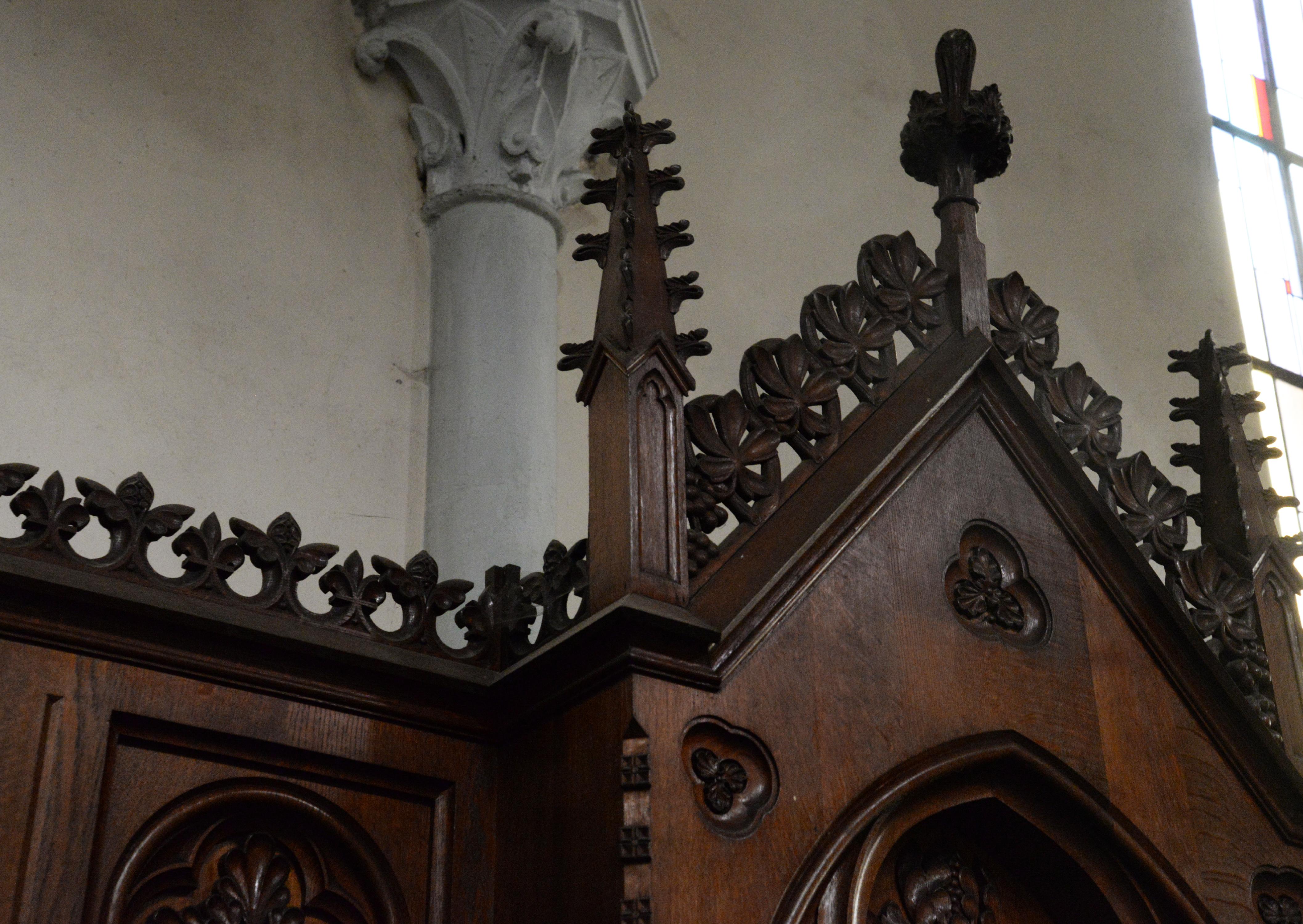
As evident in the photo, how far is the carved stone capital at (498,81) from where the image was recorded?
441cm

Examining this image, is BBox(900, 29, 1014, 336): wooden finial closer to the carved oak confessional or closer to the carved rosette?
the carved oak confessional

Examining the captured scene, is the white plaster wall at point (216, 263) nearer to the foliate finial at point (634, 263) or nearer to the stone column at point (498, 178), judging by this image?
the stone column at point (498, 178)

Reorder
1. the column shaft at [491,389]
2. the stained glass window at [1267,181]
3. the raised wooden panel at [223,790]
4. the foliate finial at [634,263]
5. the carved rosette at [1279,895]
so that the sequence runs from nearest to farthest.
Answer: the raised wooden panel at [223,790] → the foliate finial at [634,263] → the carved rosette at [1279,895] → the column shaft at [491,389] → the stained glass window at [1267,181]

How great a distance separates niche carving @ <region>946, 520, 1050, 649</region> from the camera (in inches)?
104

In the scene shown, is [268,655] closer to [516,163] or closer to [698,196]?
[516,163]

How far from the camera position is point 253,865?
2.23 m

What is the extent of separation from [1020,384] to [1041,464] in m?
0.15

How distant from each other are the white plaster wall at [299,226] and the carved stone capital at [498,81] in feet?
0.35

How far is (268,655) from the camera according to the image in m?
2.27

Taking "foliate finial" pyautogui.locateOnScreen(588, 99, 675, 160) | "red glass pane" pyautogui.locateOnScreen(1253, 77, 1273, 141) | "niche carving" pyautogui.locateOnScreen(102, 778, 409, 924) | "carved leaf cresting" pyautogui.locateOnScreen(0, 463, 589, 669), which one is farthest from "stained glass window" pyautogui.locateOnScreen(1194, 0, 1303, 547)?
"niche carving" pyautogui.locateOnScreen(102, 778, 409, 924)

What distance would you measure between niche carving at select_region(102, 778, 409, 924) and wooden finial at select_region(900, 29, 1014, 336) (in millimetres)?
1475

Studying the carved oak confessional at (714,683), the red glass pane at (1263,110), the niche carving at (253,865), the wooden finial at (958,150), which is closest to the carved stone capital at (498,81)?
A: the wooden finial at (958,150)

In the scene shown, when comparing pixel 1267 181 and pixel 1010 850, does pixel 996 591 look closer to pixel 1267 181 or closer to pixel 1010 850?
pixel 1010 850

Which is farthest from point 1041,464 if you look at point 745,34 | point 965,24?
point 965,24
